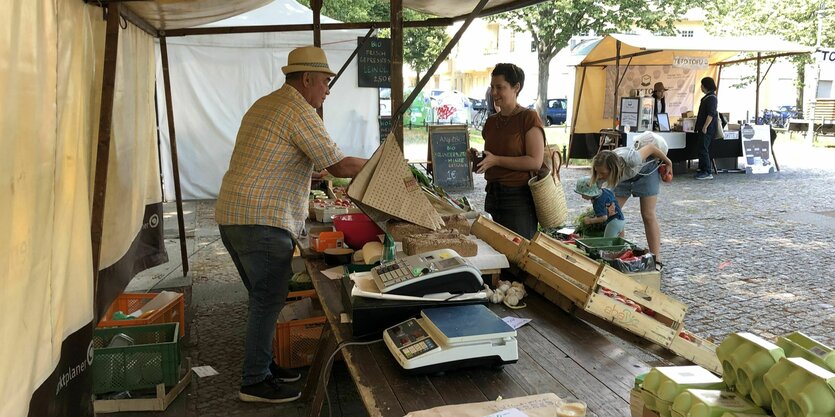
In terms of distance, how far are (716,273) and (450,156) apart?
18.7ft

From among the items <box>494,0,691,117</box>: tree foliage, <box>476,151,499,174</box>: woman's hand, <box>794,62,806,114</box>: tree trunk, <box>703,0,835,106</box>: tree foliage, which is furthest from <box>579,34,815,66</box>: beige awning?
<box>794,62,806,114</box>: tree trunk

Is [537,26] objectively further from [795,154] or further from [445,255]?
[445,255]

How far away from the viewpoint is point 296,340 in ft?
13.4

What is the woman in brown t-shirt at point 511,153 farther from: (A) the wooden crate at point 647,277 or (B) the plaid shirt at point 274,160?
(B) the plaid shirt at point 274,160

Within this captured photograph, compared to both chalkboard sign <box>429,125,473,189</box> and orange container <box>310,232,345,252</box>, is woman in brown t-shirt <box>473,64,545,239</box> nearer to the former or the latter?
orange container <box>310,232,345,252</box>

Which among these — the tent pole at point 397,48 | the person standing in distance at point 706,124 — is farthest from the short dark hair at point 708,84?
the tent pole at point 397,48

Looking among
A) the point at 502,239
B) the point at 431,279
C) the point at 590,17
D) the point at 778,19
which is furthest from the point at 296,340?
the point at 778,19

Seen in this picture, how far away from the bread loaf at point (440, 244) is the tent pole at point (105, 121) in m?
1.73

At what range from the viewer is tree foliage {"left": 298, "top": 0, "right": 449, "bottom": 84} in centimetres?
2066

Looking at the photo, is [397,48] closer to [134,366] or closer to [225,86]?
[134,366]

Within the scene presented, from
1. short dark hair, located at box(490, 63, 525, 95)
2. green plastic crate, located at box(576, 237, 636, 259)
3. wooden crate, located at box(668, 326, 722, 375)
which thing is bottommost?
green plastic crate, located at box(576, 237, 636, 259)

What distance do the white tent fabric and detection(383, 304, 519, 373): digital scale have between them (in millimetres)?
7991

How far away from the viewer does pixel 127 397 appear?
368 centimetres

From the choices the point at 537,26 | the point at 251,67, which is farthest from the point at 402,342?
the point at 537,26
